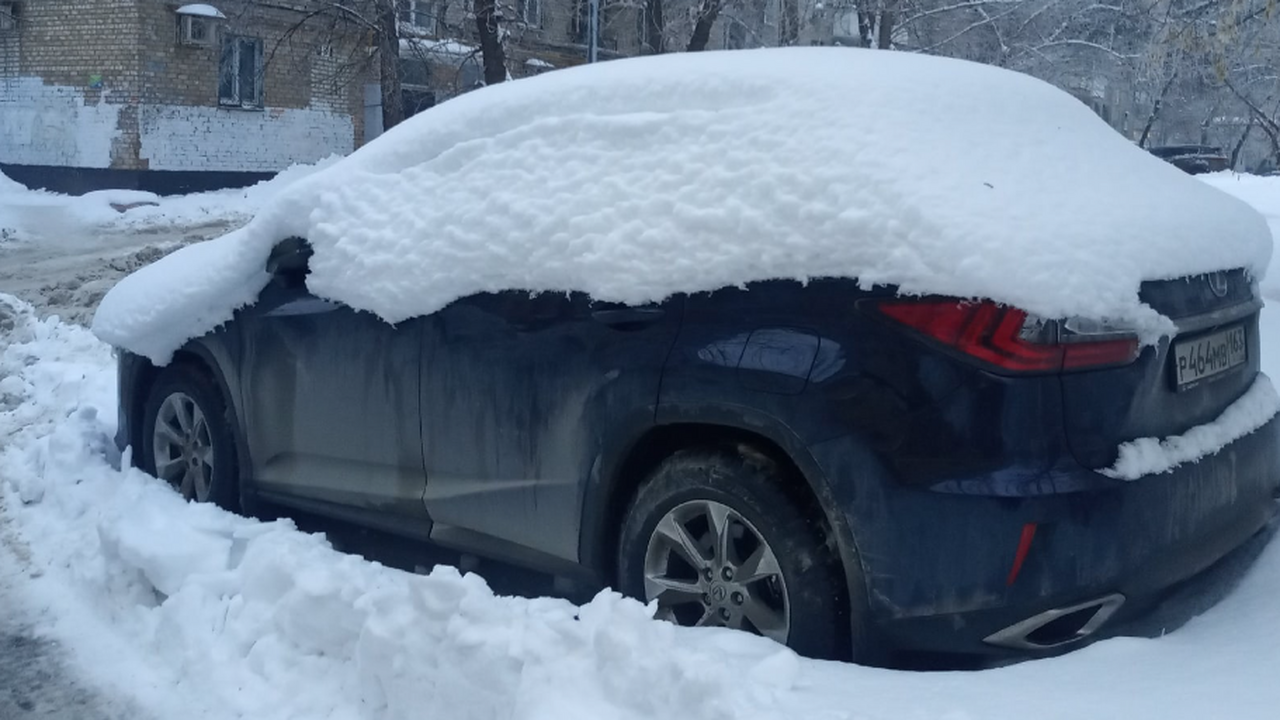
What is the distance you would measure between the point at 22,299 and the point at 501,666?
37.0 feet

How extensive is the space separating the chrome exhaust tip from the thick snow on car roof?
67cm

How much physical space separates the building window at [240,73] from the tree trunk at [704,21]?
33.8ft

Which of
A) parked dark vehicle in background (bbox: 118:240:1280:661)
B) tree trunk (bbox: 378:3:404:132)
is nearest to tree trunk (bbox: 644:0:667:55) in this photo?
tree trunk (bbox: 378:3:404:132)

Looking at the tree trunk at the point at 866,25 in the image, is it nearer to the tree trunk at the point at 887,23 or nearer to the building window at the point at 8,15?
the tree trunk at the point at 887,23

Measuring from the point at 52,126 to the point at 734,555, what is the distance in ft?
79.8

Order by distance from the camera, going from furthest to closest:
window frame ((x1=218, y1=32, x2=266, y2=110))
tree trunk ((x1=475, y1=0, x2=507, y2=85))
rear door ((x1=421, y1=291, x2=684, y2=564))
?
window frame ((x1=218, y1=32, x2=266, y2=110)) < tree trunk ((x1=475, y1=0, x2=507, y2=85)) < rear door ((x1=421, y1=291, x2=684, y2=564))

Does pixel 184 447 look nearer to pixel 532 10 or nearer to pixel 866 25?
pixel 866 25

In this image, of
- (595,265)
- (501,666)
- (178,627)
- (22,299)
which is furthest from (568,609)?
(22,299)

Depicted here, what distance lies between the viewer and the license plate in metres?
3.20

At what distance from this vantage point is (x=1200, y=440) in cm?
323

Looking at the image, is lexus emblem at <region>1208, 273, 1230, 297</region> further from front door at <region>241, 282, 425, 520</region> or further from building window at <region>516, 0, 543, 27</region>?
building window at <region>516, 0, 543, 27</region>

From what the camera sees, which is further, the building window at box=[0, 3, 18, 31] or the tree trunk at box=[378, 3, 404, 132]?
the building window at box=[0, 3, 18, 31]

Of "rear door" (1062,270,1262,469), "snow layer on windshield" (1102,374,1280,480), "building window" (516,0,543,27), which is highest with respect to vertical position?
"building window" (516,0,543,27)

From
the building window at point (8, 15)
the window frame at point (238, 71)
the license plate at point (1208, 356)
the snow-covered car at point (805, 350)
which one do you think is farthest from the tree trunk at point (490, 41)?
the license plate at point (1208, 356)
